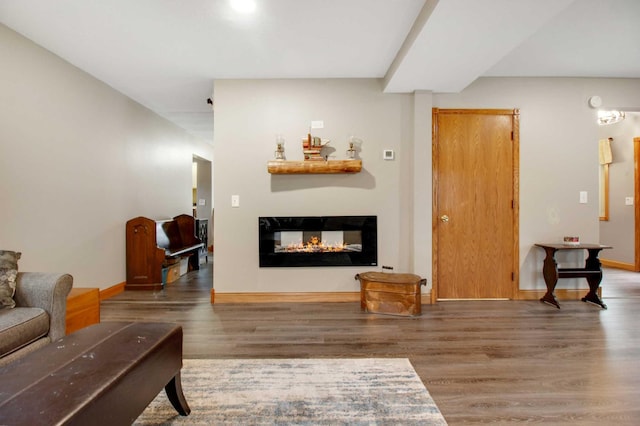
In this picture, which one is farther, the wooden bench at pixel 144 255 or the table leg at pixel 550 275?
the wooden bench at pixel 144 255

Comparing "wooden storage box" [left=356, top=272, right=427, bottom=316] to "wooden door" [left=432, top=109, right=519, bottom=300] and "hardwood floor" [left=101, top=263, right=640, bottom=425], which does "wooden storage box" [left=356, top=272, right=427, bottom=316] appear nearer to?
"hardwood floor" [left=101, top=263, right=640, bottom=425]

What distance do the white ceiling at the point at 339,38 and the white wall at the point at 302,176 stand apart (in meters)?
0.22

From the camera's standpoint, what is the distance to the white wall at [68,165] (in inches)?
100.0

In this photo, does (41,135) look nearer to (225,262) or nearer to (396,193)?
(225,262)

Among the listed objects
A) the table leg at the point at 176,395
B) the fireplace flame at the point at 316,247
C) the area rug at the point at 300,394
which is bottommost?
the area rug at the point at 300,394

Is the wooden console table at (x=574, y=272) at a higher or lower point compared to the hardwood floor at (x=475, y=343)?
higher

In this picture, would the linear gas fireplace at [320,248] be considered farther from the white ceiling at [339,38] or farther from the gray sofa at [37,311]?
the gray sofa at [37,311]

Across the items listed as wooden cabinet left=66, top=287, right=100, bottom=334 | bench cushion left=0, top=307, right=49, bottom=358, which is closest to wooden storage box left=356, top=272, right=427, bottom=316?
wooden cabinet left=66, top=287, right=100, bottom=334

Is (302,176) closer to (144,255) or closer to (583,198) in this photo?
(144,255)

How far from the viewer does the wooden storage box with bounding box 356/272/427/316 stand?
2.96 m

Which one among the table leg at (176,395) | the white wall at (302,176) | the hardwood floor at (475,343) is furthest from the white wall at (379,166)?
the table leg at (176,395)

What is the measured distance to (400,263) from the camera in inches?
135

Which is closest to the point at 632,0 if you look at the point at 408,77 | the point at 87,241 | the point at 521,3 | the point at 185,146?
the point at 521,3

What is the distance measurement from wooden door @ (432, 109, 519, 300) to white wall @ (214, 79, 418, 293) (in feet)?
1.37
